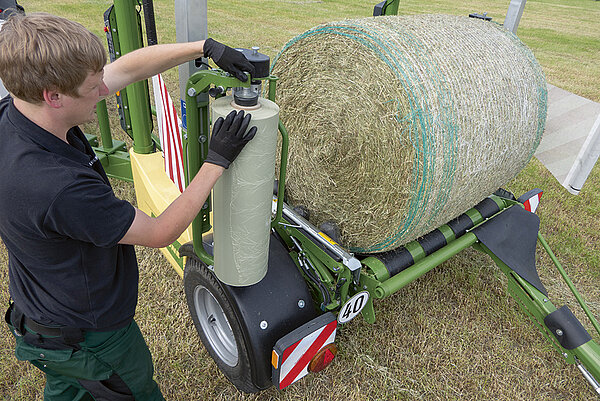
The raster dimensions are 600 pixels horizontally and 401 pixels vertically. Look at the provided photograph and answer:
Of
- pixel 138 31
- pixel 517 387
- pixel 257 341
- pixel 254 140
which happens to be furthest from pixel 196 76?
pixel 517 387

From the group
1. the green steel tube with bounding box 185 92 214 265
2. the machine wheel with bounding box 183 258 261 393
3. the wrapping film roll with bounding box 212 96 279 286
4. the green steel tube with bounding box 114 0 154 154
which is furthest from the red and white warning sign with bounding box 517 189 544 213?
the green steel tube with bounding box 114 0 154 154

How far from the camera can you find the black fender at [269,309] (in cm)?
222

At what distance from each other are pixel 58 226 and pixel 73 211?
3.5 inches

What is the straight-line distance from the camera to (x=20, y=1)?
1332 centimetres

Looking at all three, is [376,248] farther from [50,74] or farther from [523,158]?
[50,74]

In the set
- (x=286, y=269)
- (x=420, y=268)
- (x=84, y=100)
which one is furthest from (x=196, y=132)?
(x=420, y=268)

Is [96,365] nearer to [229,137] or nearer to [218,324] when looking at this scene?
[218,324]

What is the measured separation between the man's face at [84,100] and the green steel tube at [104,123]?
116 inches

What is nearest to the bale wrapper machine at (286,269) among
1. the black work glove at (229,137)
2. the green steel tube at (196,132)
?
the green steel tube at (196,132)

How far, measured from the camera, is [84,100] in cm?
143

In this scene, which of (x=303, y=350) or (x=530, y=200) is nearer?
(x=303, y=350)

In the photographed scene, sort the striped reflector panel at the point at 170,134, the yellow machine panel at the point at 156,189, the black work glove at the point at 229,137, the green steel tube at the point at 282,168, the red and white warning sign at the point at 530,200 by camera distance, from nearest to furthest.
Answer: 1. the black work glove at the point at 229,137
2. the green steel tube at the point at 282,168
3. the striped reflector panel at the point at 170,134
4. the yellow machine panel at the point at 156,189
5. the red and white warning sign at the point at 530,200

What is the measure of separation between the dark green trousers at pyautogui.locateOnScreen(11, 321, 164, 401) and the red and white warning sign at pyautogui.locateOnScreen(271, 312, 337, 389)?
0.67 meters

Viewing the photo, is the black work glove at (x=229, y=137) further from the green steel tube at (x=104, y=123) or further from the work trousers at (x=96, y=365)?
the green steel tube at (x=104, y=123)
